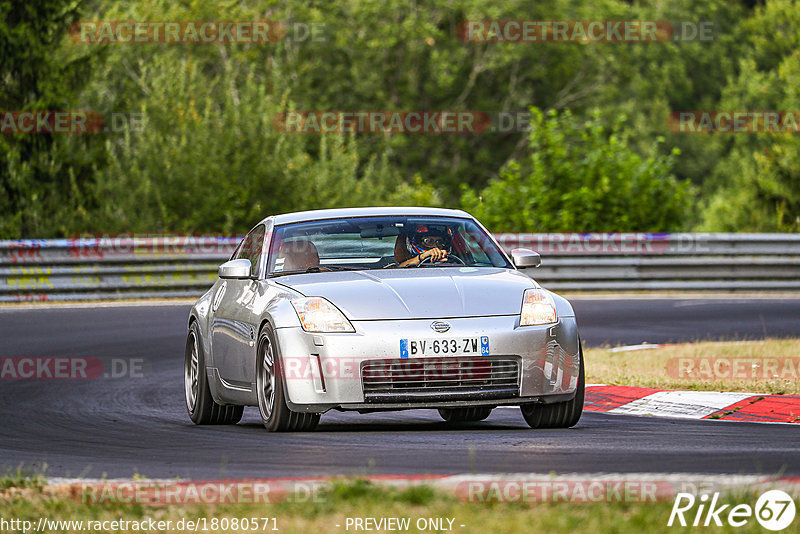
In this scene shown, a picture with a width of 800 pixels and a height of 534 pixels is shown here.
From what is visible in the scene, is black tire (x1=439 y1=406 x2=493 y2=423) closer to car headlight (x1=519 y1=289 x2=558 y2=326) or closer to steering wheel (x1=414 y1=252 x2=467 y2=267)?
steering wheel (x1=414 y1=252 x2=467 y2=267)

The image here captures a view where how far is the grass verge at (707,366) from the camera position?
12.1 m

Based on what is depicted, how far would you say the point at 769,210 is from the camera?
37594 mm

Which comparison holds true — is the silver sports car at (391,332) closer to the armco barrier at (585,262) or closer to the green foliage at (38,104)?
the armco barrier at (585,262)

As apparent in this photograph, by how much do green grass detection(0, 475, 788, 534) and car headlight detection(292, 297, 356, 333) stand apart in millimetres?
2524

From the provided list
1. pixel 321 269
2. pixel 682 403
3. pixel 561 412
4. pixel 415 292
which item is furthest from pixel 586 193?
pixel 415 292

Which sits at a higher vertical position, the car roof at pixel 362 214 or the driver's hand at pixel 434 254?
the car roof at pixel 362 214

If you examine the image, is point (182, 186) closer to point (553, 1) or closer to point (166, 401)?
point (166, 401)

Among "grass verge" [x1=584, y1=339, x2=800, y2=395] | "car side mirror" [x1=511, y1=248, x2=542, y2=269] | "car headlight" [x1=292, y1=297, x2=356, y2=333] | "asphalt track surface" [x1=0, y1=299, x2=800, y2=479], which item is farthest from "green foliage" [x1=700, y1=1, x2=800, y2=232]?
"car headlight" [x1=292, y1=297, x2=356, y2=333]

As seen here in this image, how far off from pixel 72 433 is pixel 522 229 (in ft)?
68.7

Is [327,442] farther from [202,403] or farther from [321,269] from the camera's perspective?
[202,403]

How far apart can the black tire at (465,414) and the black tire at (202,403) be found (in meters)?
1.46

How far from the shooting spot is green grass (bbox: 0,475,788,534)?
5.69 meters

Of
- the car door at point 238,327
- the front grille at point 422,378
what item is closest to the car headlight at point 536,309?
the front grille at point 422,378

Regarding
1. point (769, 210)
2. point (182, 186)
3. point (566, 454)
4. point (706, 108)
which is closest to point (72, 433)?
point (566, 454)
